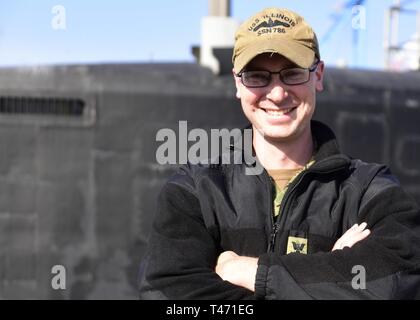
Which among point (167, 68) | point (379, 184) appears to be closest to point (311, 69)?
point (379, 184)

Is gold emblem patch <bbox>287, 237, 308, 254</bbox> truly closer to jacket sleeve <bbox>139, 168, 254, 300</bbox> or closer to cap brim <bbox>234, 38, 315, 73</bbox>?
jacket sleeve <bbox>139, 168, 254, 300</bbox>

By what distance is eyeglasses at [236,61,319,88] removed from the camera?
232 centimetres

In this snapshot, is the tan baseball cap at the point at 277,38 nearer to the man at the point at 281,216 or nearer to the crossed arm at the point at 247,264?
the man at the point at 281,216

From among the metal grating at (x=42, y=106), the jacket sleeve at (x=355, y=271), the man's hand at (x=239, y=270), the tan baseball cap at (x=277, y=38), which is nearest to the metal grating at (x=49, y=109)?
the metal grating at (x=42, y=106)

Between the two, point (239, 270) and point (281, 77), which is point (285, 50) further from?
point (239, 270)

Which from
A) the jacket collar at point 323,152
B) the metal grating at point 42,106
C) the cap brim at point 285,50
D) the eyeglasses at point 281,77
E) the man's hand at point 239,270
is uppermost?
the metal grating at point 42,106

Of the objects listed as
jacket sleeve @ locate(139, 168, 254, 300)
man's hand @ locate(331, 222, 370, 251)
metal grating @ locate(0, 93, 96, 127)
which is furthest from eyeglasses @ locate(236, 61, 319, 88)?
metal grating @ locate(0, 93, 96, 127)

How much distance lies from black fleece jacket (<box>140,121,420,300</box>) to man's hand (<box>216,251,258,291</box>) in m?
0.03

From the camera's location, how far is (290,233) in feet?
7.43

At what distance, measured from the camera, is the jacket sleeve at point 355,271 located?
214 centimetres

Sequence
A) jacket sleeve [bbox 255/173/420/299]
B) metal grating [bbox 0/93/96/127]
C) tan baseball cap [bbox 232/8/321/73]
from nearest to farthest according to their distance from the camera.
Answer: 1. jacket sleeve [bbox 255/173/420/299]
2. tan baseball cap [bbox 232/8/321/73]
3. metal grating [bbox 0/93/96/127]

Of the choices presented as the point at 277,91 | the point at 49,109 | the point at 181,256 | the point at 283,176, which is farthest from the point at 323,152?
the point at 49,109

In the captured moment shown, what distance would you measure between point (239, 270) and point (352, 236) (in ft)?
1.42

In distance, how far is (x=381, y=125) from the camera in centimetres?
602
